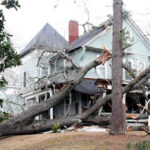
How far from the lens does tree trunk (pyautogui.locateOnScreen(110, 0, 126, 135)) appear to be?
8.88m

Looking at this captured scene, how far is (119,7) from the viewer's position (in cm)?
980

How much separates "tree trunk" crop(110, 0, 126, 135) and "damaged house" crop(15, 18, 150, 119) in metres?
6.57

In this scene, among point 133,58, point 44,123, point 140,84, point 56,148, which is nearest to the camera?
point 56,148

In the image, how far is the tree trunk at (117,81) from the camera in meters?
8.88

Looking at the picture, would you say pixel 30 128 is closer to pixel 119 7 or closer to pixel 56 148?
pixel 56 148

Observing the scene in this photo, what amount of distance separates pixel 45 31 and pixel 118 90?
50.6 ft

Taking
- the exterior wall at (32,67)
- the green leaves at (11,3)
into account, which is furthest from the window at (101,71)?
the green leaves at (11,3)

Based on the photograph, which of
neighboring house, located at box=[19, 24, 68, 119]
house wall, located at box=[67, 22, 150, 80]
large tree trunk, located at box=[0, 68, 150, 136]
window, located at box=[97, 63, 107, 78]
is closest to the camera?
large tree trunk, located at box=[0, 68, 150, 136]

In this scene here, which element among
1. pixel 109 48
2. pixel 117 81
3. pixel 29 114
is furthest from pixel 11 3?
pixel 109 48

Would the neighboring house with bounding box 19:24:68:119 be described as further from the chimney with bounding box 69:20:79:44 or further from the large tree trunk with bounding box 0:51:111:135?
the large tree trunk with bounding box 0:51:111:135

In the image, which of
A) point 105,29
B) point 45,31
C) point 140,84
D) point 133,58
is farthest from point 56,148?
point 45,31

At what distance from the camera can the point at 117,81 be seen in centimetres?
921

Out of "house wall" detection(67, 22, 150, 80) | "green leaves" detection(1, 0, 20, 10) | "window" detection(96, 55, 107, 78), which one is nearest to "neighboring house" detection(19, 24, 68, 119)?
"house wall" detection(67, 22, 150, 80)

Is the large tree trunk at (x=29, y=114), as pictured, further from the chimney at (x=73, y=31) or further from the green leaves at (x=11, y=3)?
the chimney at (x=73, y=31)
